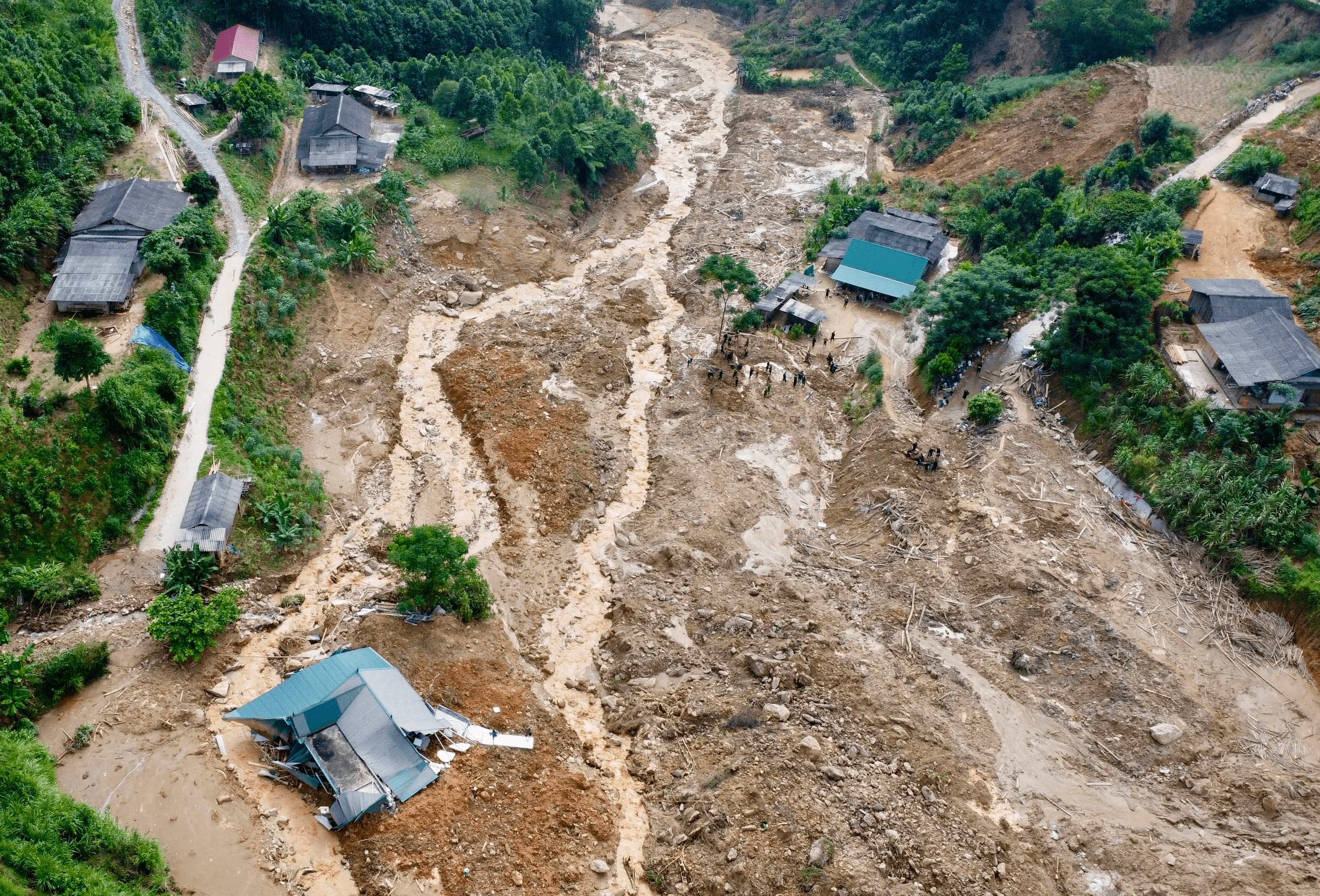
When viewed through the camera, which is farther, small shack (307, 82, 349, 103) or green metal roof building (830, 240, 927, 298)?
small shack (307, 82, 349, 103)

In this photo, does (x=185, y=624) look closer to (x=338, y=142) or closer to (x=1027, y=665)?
(x=1027, y=665)

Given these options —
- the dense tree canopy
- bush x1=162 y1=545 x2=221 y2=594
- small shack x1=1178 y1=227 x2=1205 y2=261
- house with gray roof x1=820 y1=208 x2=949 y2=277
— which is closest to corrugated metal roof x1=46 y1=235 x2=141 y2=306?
bush x1=162 y1=545 x2=221 y2=594

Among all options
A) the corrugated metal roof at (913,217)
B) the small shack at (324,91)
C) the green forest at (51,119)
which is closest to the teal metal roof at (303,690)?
the green forest at (51,119)

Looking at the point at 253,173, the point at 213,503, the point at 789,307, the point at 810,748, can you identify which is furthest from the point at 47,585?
the point at 789,307

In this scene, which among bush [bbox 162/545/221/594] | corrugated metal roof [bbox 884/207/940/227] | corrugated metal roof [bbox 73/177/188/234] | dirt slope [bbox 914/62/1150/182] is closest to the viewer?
bush [bbox 162/545/221/594]

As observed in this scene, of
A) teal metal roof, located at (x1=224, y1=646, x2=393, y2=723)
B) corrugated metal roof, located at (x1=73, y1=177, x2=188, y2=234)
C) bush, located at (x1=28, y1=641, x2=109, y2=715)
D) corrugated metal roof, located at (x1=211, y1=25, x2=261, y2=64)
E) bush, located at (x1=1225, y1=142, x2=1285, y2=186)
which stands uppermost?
bush, located at (x1=1225, y1=142, x2=1285, y2=186)

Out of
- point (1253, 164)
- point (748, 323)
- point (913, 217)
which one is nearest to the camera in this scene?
point (1253, 164)

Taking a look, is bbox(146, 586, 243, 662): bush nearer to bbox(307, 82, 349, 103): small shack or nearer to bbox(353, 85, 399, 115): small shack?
bbox(353, 85, 399, 115): small shack
